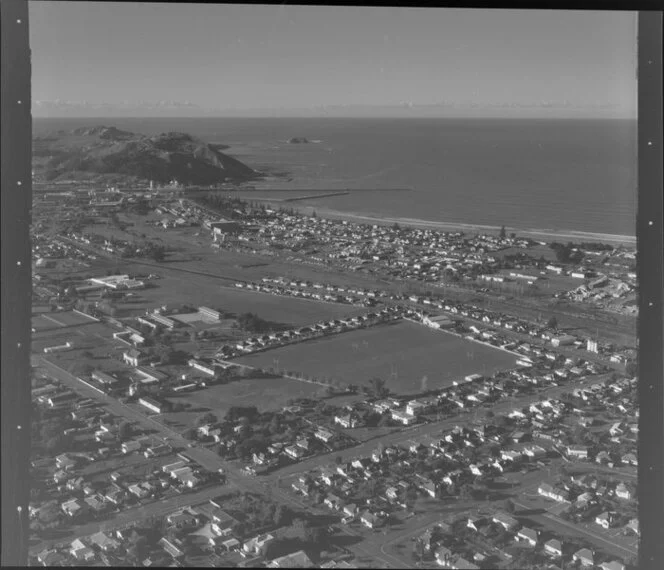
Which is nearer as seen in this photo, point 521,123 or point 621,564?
point 621,564

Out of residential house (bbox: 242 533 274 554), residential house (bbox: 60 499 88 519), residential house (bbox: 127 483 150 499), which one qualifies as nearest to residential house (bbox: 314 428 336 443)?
residential house (bbox: 242 533 274 554)

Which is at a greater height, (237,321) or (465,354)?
(237,321)

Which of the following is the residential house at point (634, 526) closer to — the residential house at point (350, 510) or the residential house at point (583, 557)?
the residential house at point (583, 557)

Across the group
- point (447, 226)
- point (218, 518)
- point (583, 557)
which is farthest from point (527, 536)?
point (447, 226)

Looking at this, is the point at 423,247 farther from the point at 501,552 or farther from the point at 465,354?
the point at 501,552

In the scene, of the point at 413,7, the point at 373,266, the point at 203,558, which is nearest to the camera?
the point at 203,558

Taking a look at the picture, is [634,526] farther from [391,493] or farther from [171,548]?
[171,548]

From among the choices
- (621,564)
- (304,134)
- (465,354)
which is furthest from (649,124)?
(621,564)

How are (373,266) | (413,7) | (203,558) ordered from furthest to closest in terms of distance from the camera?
(373,266)
(413,7)
(203,558)
